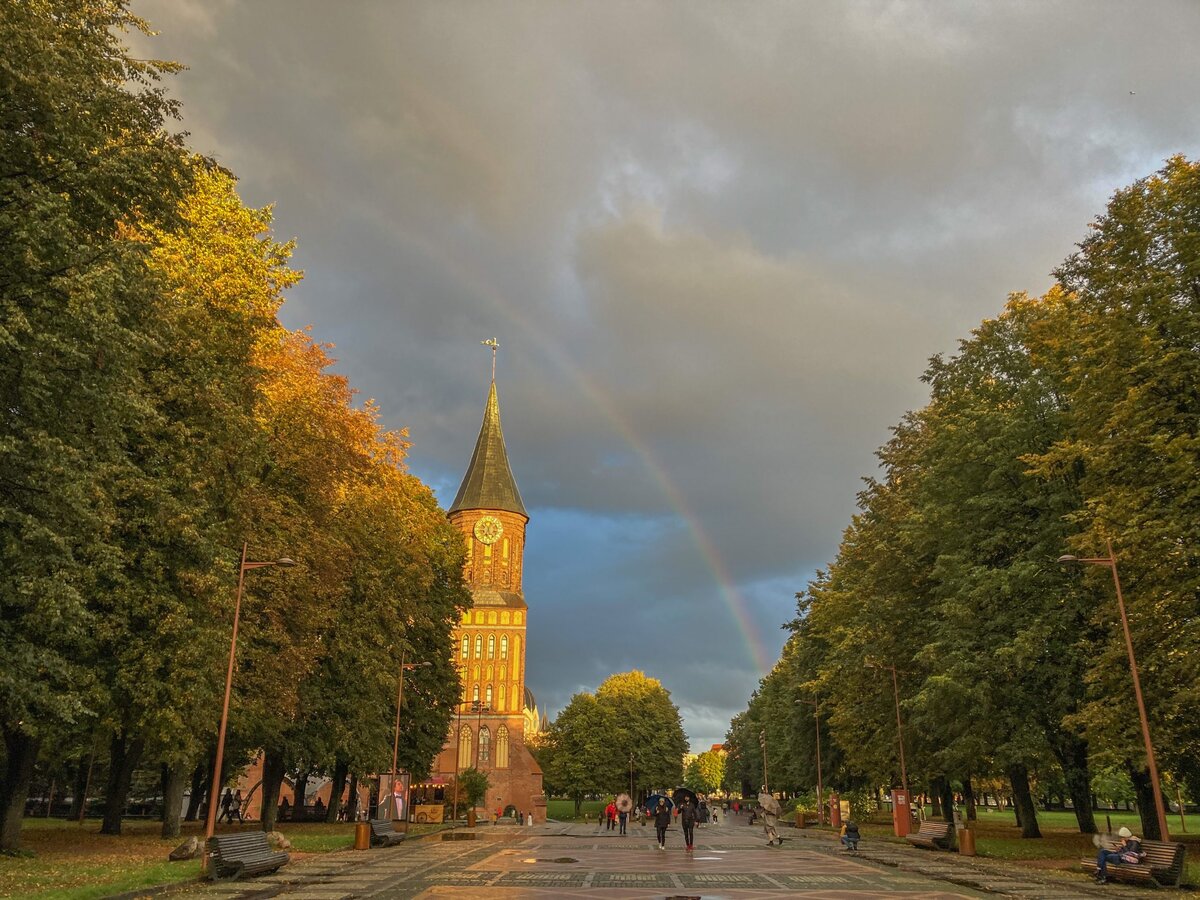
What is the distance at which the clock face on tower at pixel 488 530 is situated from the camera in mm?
98500

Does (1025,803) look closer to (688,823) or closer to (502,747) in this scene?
(688,823)

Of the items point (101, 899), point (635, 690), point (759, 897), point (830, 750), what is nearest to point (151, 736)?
point (101, 899)

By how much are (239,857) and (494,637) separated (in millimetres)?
77176

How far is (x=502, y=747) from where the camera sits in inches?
3442

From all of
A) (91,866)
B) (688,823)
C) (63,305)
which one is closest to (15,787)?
(91,866)

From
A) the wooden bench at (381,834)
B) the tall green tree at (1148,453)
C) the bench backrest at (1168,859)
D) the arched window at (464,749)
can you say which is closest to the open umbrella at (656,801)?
the wooden bench at (381,834)

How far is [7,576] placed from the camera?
53.6 ft

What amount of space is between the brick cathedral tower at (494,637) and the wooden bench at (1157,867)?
65.0 meters

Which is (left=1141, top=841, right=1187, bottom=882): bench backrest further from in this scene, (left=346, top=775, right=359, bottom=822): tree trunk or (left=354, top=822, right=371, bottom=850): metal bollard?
(left=346, top=775, right=359, bottom=822): tree trunk

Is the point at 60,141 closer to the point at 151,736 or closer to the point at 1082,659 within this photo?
the point at 151,736

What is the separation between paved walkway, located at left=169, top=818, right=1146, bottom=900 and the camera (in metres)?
15.1

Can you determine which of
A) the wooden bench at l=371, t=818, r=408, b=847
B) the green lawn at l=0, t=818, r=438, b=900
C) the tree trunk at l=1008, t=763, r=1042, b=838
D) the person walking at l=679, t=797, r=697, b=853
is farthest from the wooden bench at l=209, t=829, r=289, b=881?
the tree trunk at l=1008, t=763, r=1042, b=838

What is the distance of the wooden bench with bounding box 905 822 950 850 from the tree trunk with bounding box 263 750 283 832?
2315cm

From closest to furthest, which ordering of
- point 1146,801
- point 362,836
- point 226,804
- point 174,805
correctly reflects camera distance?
point 1146,801 → point 362,836 → point 174,805 → point 226,804
